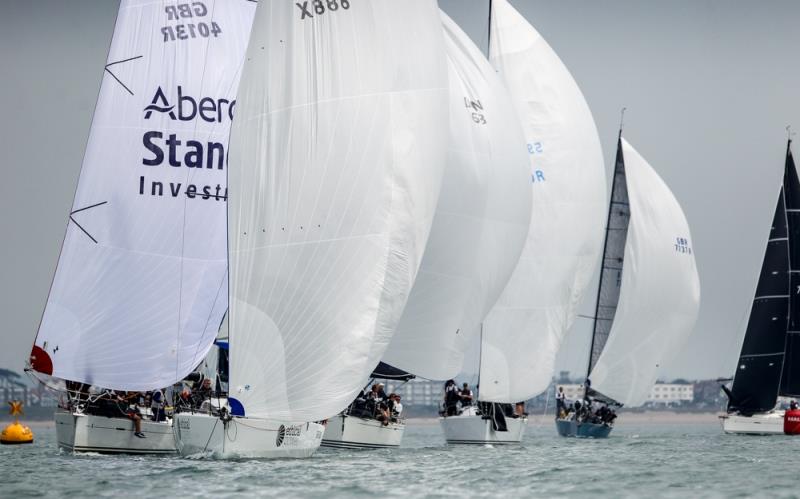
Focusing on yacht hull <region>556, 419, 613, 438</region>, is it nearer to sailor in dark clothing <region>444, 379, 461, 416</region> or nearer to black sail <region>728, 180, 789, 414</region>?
black sail <region>728, 180, 789, 414</region>

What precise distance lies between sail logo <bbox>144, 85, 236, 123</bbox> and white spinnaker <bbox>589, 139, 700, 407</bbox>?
63.6ft

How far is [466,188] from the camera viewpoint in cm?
3828

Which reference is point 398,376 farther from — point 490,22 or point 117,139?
point 490,22

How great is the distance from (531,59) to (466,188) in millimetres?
10608

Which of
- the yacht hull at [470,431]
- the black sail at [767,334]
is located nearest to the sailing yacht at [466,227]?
the yacht hull at [470,431]

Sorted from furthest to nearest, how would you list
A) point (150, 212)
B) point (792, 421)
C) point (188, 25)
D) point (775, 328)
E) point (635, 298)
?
point (775, 328), point (792, 421), point (635, 298), point (188, 25), point (150, 212)

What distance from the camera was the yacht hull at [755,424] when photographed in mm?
53769

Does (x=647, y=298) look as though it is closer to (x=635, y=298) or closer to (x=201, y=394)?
(x=635, y=298)

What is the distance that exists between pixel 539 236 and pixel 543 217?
1.96ft

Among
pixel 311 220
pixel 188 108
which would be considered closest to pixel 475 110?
pixel 188 108

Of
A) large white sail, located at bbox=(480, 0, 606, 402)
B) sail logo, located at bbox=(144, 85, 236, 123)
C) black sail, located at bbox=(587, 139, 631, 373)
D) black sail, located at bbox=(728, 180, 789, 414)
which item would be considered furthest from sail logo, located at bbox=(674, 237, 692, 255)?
sail logo, located at bbox=(144, 85, 236, 123)

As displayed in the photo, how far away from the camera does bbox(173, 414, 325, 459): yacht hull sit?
97.6 feet

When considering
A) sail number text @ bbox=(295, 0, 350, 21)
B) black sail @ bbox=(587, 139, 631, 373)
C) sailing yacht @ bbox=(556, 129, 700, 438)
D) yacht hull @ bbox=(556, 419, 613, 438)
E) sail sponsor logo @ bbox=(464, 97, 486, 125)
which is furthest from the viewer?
black sail @ bbox=(587, 139, 631, 373)

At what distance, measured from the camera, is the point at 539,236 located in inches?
1796
